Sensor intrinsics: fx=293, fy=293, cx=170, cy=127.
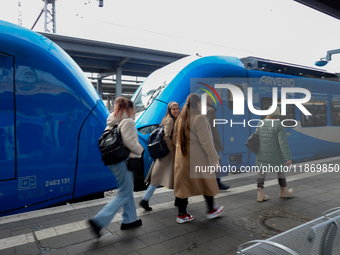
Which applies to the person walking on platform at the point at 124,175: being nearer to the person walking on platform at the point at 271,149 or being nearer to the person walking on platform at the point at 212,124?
the person walking on platform at the point at 212,124

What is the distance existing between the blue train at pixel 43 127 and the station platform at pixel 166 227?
316 mm

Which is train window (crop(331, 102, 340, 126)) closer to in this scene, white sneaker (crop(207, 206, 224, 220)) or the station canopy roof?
white sneaker (crop(207, 206, 224, 220))

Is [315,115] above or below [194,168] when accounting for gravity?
above

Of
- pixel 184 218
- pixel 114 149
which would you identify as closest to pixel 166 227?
pixel 184 218

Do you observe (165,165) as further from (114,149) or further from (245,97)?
(245,97)

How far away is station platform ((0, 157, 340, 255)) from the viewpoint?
10.6 ft

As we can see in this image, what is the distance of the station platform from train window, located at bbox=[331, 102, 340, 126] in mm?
5278

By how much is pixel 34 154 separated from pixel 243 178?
433cm

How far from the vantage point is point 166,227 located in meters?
3.80

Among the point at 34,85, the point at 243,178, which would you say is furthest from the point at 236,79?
the point at 34,85

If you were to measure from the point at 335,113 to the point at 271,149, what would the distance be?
640cm

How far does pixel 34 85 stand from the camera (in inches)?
168

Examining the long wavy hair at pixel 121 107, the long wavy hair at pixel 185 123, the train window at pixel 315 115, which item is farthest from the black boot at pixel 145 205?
the train window at pixel 315 115

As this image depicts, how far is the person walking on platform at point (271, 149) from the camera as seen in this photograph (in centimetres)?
489
